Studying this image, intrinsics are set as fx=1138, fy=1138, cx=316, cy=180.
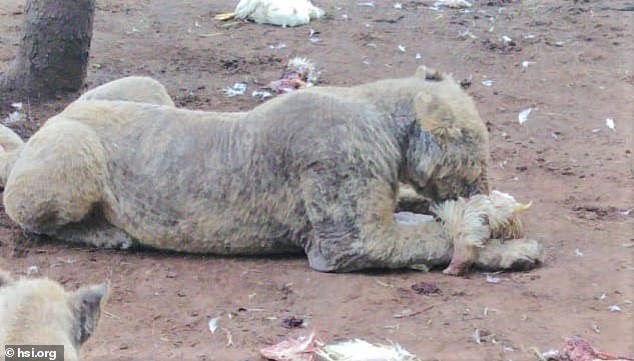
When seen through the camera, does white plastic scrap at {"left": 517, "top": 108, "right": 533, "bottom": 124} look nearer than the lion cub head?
No

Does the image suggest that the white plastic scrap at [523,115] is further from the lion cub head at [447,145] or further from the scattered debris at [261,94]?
the lion cub head at [447,145]

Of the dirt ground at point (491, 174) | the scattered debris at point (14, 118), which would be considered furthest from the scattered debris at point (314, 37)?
the scattered debris at point (14, 118)

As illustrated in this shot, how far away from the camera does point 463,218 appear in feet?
18.6

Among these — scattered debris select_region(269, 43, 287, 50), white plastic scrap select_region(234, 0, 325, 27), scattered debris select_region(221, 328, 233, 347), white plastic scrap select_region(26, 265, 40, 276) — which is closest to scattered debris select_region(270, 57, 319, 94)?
scattered debris select_region(269, 43, 287, 50)

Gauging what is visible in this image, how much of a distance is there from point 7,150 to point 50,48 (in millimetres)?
1712

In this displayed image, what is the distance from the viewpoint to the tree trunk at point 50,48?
8328mm

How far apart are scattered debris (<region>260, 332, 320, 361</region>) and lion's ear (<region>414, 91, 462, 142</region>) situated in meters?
1.44

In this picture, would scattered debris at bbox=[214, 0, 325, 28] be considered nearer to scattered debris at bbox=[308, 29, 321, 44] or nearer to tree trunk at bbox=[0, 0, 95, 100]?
scattered debris at bbox=[308, 29, 321, 44]

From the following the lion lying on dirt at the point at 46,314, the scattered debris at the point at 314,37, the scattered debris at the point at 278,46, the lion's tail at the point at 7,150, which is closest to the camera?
the lion lying on dirt at the point at 46,314

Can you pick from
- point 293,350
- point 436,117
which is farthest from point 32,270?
point 436,117

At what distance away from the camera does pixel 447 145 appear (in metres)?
5.70

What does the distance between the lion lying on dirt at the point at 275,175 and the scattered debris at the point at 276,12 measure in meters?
5.05

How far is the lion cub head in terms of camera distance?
571 cm

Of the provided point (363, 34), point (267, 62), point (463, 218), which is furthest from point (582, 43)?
point (463, 218)
